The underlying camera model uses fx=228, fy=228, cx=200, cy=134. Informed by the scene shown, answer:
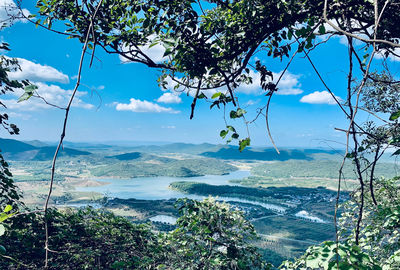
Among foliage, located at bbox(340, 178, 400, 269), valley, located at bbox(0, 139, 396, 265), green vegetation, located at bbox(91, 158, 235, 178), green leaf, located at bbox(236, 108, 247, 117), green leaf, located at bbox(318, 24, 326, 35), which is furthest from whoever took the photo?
green vegetation, located at bbox(91, 158, 235, 178)

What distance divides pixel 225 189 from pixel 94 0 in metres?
95.3

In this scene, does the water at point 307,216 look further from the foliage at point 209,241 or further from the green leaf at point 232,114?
the green leaf at point 232,114

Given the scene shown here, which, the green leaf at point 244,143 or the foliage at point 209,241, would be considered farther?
the foliage at point 209,241

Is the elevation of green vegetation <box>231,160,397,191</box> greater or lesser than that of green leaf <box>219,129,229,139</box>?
lesser

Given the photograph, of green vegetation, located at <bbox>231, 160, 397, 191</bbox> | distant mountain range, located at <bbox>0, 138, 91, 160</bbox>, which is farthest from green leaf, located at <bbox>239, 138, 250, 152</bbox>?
distant mountain range, located at <bbox>0, 138, 91, 160</bbox>

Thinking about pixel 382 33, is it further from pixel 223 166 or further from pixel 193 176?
pixel 223 166

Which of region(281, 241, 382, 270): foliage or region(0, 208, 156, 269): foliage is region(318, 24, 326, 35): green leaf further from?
region(0, 208, 156, 269): foliage

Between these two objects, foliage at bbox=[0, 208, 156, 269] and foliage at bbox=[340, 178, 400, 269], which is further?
foliage at bbox=[0, 208, 156, 269]

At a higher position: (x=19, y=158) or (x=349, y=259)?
(x=349, y=259)

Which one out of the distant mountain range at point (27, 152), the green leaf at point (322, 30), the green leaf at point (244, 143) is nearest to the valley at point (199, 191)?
the distant mountain range at point (27, 152)

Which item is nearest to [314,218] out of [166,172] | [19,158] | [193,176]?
[193,176]

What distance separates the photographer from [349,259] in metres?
1.44

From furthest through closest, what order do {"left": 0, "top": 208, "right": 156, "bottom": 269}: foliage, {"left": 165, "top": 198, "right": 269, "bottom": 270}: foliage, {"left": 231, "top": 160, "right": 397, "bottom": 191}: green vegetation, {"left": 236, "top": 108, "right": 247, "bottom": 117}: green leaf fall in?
{"left": 231, "top": 160, "right": 397, "bottom": 191}: green vegetation < {"left": 165, "top": 198, "right": 269, "bottom": 270}: foliage < {"left": 0, "top": 208, "right": 156, "bottom": 269}: foliage < {"left": 236, "top": 108, "right": 247, "bottom": 117}: green leaf

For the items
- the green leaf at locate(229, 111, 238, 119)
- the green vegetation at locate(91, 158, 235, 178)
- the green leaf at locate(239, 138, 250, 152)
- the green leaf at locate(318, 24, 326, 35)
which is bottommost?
the green vegetation at locate(91, 158, 235, 178)
